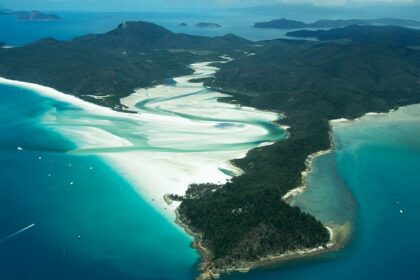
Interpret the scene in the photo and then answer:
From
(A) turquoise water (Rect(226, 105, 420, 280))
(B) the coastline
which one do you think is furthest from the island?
(A) turquoise water (Rect(226, 105, 420, 280))

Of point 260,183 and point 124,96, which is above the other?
point 260,183

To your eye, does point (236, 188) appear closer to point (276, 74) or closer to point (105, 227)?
point (105, 227)

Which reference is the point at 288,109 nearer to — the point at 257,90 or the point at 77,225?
the point at 257,90

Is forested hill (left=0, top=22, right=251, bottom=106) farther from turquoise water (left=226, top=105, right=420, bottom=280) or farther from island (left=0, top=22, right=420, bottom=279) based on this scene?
turquoise water (left=226, top=105, right=420, bottom=280)

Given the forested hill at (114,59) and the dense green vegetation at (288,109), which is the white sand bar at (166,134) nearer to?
the dense green vegetation at (288,109)

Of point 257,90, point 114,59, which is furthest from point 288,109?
point 114,59

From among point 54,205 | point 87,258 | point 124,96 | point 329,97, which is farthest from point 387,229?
point 124,96

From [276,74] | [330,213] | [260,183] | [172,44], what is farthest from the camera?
[172,44]
